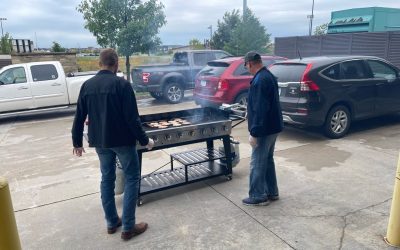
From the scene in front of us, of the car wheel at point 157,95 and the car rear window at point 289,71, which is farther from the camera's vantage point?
the car wheel at point 157,95

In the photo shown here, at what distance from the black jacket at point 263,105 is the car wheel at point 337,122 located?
128 inches

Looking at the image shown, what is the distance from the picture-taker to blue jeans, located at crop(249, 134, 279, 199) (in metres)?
3.81

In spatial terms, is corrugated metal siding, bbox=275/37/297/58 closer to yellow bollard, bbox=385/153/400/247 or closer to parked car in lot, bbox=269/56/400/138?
parked car in lot, bbox=269/56/400/138

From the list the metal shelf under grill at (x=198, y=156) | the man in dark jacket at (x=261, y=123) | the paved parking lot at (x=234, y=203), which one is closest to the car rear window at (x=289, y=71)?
the paved parking lot at (x=234, y=203)

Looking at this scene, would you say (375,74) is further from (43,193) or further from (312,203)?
(43,193)

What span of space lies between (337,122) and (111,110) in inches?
201

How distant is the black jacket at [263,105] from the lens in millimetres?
3570

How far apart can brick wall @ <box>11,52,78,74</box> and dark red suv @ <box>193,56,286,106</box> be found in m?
9.11

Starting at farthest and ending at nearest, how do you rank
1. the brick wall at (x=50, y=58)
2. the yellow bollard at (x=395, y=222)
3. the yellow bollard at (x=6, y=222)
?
1. the brick wall at (x=50, y=58)
2. the yellow bollard at (x=395, y=222)
3. the yellow bollard at (x=6, y=222)

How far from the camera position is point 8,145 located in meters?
7.29

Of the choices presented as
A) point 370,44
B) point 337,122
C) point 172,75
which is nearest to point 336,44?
point 370,44

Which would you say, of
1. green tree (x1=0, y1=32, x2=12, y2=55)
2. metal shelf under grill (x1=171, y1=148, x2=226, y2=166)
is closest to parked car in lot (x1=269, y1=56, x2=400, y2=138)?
metal shelf under grill (x1=171, y1=148, x2=226, y2=166)

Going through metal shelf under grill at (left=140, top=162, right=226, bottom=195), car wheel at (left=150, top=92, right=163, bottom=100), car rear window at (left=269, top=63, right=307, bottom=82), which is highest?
car rear window at (left=269, top=63, right=307, bottom=82)

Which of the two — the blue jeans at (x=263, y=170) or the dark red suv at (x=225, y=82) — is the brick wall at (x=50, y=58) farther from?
the blue jeans at (x=263, y=170)
